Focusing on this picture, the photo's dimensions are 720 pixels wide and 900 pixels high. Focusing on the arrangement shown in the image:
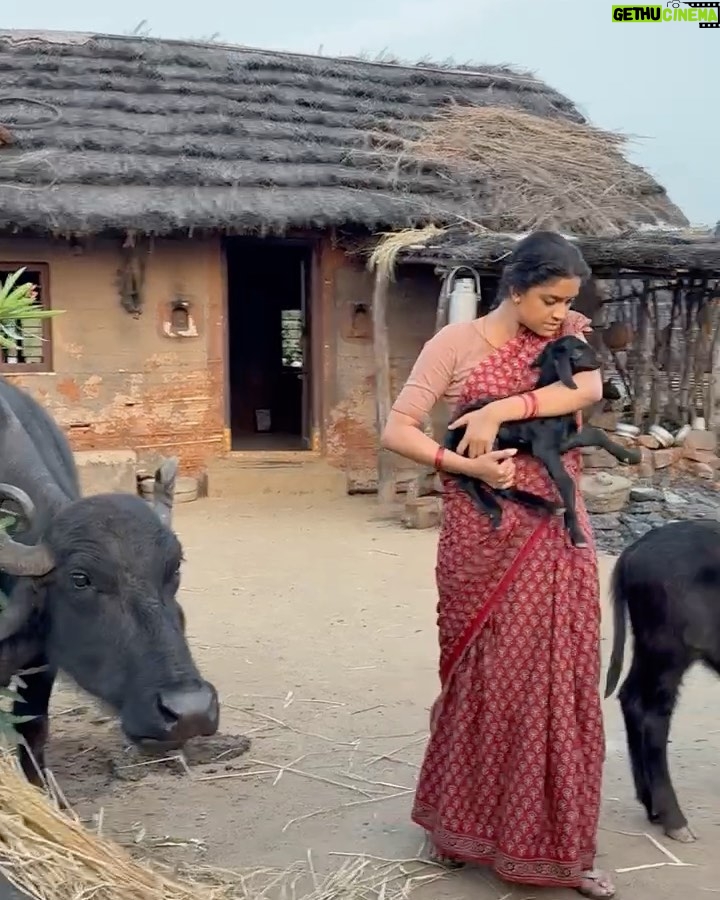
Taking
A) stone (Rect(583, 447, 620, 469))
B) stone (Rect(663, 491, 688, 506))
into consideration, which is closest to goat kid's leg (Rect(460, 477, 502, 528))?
stone (Rect(663, 491, 688, 506))

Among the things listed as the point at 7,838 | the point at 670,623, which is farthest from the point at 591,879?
the point at 7,838

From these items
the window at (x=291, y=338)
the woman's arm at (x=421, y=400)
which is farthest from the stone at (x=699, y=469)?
the woman's arm at (x=421, y=400)

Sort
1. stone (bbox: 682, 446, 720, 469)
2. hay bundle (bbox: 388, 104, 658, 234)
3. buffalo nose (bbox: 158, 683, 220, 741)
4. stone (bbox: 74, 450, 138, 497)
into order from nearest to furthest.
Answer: buffalo nose (bbox: 158, 683, 220, 741) → stone (bbox: 74, 450, 138, 497) → stone (bbox: 682, 446, 720, 469) → hay bundle (bbox: 388, 104, 658, 234)

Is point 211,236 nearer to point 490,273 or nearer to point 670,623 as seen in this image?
point 490,273

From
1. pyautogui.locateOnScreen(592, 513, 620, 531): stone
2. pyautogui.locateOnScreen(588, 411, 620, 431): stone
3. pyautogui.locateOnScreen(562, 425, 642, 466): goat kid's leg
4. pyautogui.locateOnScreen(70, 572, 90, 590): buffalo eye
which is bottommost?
pyautogui.locateOnScreen(592, 513, 620, 531): stone

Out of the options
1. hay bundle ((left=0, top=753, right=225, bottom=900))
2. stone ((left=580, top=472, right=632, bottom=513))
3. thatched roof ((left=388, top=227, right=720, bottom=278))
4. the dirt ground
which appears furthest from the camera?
stone ((left=580, top=472, right=632, bottom=513))

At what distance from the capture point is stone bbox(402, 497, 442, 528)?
922cm

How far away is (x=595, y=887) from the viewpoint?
3.19m

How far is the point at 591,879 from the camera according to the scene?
10.5 feet

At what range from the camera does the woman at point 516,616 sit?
3.05m

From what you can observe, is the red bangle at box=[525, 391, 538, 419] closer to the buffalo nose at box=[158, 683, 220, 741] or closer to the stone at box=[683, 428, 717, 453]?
the buffalo nose at box=[158, 683, 220, 741]

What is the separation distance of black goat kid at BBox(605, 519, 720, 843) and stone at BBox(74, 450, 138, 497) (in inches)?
262

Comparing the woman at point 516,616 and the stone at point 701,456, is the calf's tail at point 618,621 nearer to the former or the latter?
the woman at point 516,616

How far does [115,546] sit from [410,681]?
8.16ft
